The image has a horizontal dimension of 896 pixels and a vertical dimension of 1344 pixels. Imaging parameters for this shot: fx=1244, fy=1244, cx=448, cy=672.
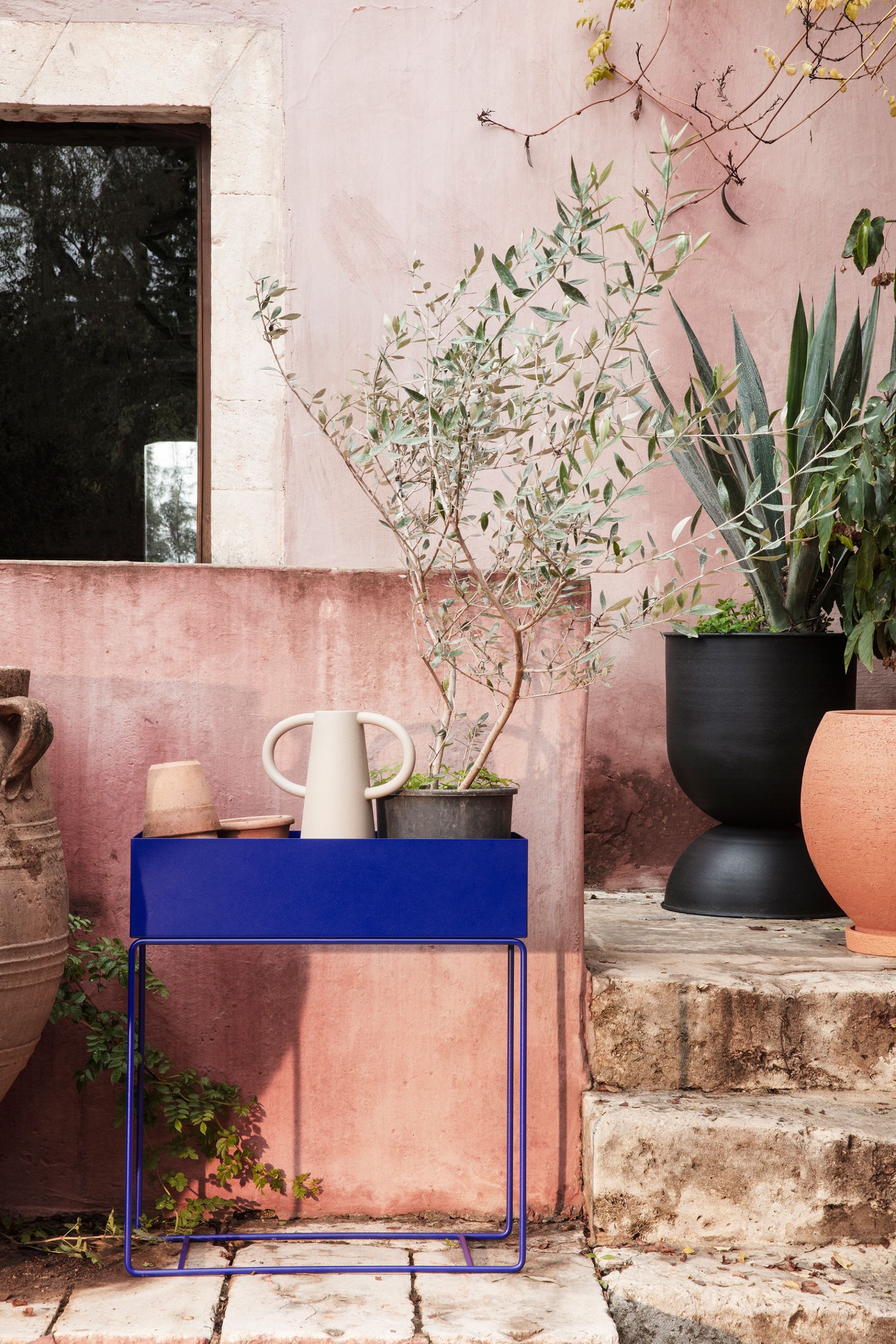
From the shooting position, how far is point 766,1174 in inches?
87.5

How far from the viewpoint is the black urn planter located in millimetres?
3082

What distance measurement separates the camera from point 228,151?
3.55 meters

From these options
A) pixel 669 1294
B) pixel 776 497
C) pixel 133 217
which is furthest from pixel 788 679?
pixel 133 217

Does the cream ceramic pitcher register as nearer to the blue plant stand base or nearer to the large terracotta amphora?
the blue plant stand base

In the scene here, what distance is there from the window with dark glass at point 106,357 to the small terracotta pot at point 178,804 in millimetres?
1745

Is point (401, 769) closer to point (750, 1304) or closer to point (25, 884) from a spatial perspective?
point (25, 884)

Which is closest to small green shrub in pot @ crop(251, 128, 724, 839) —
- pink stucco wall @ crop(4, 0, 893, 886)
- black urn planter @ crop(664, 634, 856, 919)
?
black urn planter @ crop(664, 634, 856, 919)

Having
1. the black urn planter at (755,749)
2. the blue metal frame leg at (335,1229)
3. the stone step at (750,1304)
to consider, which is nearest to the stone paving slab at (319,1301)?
the blue metal frame leg at (335,1229)

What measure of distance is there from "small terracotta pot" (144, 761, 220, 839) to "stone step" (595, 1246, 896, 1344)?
1.04 meters

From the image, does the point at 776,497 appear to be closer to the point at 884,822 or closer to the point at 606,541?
the point at 884,822

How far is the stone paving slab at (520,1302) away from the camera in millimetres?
1927

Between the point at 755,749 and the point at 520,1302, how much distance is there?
1490mm

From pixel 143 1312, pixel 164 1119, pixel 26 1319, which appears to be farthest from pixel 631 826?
pixel 26 1319

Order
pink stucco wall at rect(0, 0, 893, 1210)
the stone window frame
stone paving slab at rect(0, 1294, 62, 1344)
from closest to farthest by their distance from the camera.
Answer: stone paving slab at rect(0, 1294, 62, 1344)
pink stucco wall at rect(0, 0, 893, 1210)
the stone window frame
